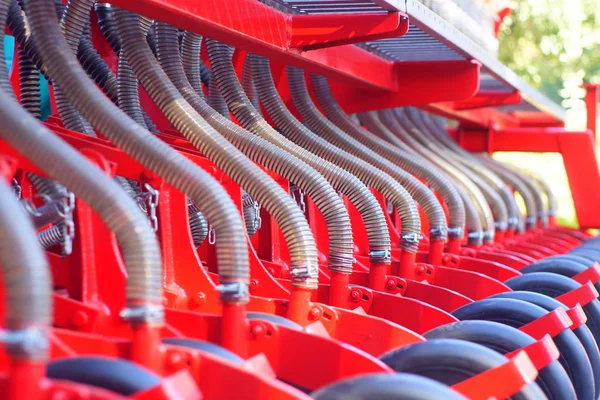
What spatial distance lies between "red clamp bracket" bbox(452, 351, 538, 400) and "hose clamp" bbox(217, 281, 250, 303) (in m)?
0.55

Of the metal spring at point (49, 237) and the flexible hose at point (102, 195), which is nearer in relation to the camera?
the flexible hose at point (102, 195)

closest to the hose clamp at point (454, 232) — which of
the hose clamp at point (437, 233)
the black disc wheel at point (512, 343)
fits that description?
the hose clamp at point (437, 233)

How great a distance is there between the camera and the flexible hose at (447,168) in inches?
182

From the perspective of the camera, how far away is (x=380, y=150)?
432 centimetres

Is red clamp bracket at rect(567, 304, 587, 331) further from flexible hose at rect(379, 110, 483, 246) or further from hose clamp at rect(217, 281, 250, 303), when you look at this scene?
flexible hose at rect(379, 110, 483, 246)

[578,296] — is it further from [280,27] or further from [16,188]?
[16,188]

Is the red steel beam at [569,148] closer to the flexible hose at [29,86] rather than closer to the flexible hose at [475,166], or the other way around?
the flexible hose at [475,166]

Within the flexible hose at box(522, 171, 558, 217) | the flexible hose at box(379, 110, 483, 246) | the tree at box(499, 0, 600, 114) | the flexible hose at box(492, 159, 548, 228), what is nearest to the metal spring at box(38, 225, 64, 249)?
the flexible hose at box(379, 110, 483, 246)

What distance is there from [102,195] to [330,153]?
179cm

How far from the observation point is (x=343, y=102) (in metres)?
4.68

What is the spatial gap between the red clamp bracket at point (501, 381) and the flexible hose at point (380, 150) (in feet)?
5.75

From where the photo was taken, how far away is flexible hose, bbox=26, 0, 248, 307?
2207 millimetres

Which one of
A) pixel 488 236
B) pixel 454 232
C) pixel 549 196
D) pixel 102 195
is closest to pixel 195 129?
pixel 102 195

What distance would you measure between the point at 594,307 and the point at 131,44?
212 cm
